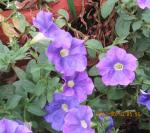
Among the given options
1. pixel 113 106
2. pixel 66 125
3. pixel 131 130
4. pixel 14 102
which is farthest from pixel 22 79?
pixel 131 130

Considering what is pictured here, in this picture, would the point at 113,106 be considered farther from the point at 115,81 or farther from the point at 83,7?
the point at 83,7

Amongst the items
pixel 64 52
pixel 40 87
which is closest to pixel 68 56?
pixel 64 52

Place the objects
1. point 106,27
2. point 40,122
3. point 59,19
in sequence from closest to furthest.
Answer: point 40,122, point 59,19, point 106,27

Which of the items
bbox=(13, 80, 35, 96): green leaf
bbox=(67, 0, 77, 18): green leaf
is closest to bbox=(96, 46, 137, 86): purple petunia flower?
bbox=(13, 80, 35, 96): green leaf

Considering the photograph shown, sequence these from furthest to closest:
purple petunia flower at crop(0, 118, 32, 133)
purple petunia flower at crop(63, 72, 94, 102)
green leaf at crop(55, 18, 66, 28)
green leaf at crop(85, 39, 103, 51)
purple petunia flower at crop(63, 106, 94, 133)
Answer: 1. green leaf at crop(55, 18, 66, 28)
2. green leaf at crop(85, 39, 103, 51)
3. purple petunia flower at crop(63, 72, 94, 102)
4. purple petunia flower at crop(63, 106, 94, 133)
5. purple petunia flower at crop(0, 118, 32, 133)

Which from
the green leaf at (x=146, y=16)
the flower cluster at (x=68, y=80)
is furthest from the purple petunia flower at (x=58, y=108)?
the green leaf at (x=146, y=16)

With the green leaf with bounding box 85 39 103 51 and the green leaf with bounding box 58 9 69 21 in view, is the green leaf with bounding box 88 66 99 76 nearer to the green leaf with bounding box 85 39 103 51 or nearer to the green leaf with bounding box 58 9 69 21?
the green leaf with bounding box 85 39 103 51
